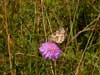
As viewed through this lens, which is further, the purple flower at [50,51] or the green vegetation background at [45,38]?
the green vegetation background at [45,38]

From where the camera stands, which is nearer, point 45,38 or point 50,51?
point 50,51

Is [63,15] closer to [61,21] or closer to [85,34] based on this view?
[61,21]

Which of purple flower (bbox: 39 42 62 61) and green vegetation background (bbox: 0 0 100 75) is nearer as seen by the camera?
purple flower (bbox: 39 42 62 61)
